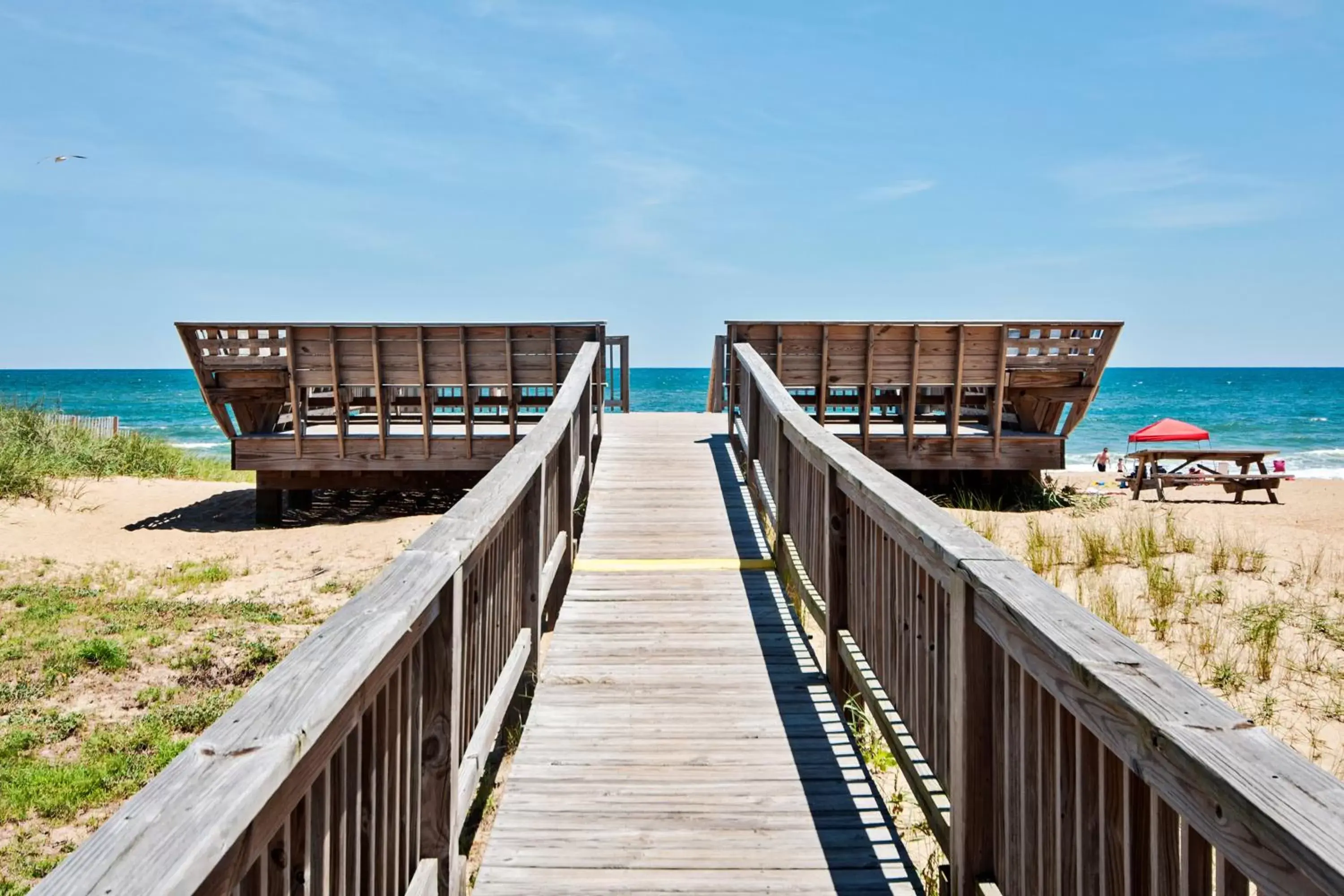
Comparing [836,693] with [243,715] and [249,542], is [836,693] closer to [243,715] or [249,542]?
[243,715]

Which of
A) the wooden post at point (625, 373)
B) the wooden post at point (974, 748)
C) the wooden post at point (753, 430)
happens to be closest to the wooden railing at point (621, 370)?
the wooden post at point (625, 373)

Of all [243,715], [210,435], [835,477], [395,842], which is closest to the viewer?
[243,715]

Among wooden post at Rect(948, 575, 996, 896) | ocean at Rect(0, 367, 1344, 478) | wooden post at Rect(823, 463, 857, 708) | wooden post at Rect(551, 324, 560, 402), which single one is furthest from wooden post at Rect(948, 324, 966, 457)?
ocean at Rect(0, 367, 1344, 478)

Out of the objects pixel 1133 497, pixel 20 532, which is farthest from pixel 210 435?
pixel 1133 497

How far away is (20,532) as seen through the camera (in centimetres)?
1071

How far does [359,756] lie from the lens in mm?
1891

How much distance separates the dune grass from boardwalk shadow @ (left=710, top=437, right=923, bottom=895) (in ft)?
39.9

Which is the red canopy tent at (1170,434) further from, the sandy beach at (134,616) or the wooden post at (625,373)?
the sandy beach at (134,616)

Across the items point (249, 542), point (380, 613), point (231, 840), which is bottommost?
point (249, 542)

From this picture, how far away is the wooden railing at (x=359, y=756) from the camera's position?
1162 mm

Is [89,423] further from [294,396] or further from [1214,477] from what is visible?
[1214,477]

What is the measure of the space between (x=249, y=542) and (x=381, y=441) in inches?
83.7

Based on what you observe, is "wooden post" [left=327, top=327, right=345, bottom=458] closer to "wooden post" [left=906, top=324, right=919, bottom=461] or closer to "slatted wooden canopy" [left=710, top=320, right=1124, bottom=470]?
"slatted wooden canopy" [left=710, top=320, right=1124, bottom=470]

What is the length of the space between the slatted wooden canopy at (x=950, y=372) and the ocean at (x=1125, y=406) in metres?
14.8
